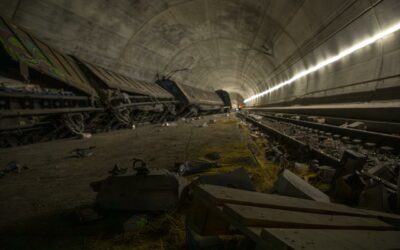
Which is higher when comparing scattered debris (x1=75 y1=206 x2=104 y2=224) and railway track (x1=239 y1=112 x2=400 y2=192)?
railway track (x1=239 y1=112 x2=400 y2=192)

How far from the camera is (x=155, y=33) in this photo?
11.6m

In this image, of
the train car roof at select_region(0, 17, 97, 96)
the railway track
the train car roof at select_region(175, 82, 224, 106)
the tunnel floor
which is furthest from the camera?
the train car roof at select_region(175, 82, 224, 106)

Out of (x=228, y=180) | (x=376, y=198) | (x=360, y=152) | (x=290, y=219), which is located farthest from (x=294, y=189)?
(x=360, y=152)

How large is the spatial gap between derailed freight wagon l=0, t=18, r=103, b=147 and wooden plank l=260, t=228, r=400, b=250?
6.17m

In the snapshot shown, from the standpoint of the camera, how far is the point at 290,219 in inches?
42.6

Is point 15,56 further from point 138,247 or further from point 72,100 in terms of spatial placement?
point 138,247

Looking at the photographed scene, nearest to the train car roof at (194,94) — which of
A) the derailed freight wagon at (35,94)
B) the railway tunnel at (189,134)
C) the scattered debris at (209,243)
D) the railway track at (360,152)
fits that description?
the railway tunnel at (189,134)

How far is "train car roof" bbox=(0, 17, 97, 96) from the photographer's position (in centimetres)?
609

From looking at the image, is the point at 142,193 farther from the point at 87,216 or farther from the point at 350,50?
the point at 350,50

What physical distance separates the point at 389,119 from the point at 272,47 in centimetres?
866

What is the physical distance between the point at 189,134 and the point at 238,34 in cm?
919

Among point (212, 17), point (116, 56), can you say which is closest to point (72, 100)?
point (116, 56)

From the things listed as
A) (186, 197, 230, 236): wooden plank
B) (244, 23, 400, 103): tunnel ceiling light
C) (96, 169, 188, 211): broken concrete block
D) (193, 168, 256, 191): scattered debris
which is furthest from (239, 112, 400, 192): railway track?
(244, 23, 400, 103): tunnel ceiling light

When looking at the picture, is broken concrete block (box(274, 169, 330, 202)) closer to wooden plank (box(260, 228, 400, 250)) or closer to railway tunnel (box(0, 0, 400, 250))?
railway tunnel (box(0, 0, 400, 250))
